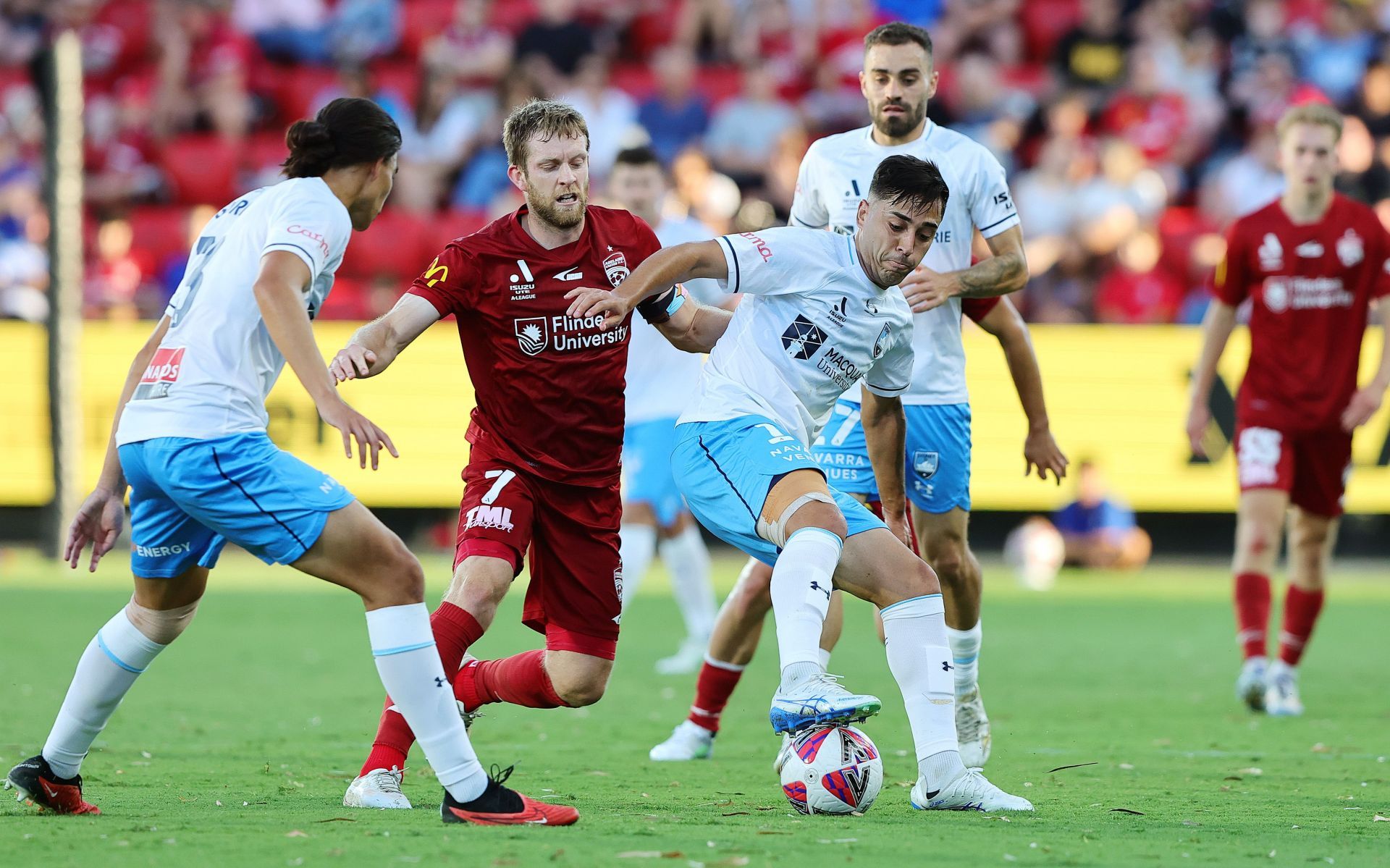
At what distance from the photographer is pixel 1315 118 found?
28.2ft

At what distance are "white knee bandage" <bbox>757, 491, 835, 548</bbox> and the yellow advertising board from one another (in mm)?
10597

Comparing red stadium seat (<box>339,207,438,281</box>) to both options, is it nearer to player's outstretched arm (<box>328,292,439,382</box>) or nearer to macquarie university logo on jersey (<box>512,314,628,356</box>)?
macquarie university logo on jersey (<box>512,314,628,356</box>)

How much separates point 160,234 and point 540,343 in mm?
13426

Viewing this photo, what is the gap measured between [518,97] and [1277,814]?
14821 mm

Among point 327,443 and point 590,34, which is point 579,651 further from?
point 590,34

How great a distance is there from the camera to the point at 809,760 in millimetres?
5000

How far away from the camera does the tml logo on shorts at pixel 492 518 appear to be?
5539 mm

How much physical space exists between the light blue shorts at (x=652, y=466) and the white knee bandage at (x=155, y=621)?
4.16m

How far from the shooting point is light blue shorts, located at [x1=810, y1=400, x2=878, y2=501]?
259 inches

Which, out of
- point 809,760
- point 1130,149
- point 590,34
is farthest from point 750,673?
point 590,34

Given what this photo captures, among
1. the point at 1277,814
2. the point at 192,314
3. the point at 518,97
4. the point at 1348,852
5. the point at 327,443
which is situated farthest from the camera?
the point at 518,97

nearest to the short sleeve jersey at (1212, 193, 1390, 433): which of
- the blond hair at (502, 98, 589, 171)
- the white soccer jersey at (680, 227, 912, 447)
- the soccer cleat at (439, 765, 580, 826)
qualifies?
the white soccer jersey at (680, 227, 912, 447)

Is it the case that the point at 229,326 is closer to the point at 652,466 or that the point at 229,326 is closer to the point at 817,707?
the point at 817,707

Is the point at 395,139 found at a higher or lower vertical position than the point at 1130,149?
lower
